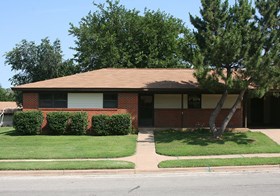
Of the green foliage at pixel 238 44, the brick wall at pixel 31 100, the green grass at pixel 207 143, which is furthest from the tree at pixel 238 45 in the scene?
the brick wall at pixel 31 100

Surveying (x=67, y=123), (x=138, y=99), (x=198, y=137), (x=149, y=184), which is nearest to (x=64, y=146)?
(x=67, y=123)

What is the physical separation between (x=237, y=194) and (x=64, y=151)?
9.65 meters

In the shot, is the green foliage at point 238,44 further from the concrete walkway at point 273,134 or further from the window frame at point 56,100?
the window frame at point 56,100

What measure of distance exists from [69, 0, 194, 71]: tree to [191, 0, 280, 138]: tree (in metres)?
24.8

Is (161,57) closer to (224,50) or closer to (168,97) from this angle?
(168,97)

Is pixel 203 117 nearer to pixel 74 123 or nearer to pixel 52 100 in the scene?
pixel 74 123

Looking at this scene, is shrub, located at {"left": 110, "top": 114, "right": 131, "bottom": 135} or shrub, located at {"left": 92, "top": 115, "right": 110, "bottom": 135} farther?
shrub, located at {"left": 92, "top": 115, "right": 110, "bottom": 135}

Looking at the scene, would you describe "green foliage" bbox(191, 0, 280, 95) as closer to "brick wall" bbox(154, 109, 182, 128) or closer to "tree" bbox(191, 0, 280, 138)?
"tree" bbox(191, 0, 280, 138)

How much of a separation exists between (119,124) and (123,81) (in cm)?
380

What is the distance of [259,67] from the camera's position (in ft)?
61.8

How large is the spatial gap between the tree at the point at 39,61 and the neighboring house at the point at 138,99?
848 inches

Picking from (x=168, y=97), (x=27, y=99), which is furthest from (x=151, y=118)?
(x=27, y=99)

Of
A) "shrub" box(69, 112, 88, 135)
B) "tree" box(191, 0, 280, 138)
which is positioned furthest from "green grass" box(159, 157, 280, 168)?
"shrub" box(69, 112, 88, 135)

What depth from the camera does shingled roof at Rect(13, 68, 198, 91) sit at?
2420 centimetres
